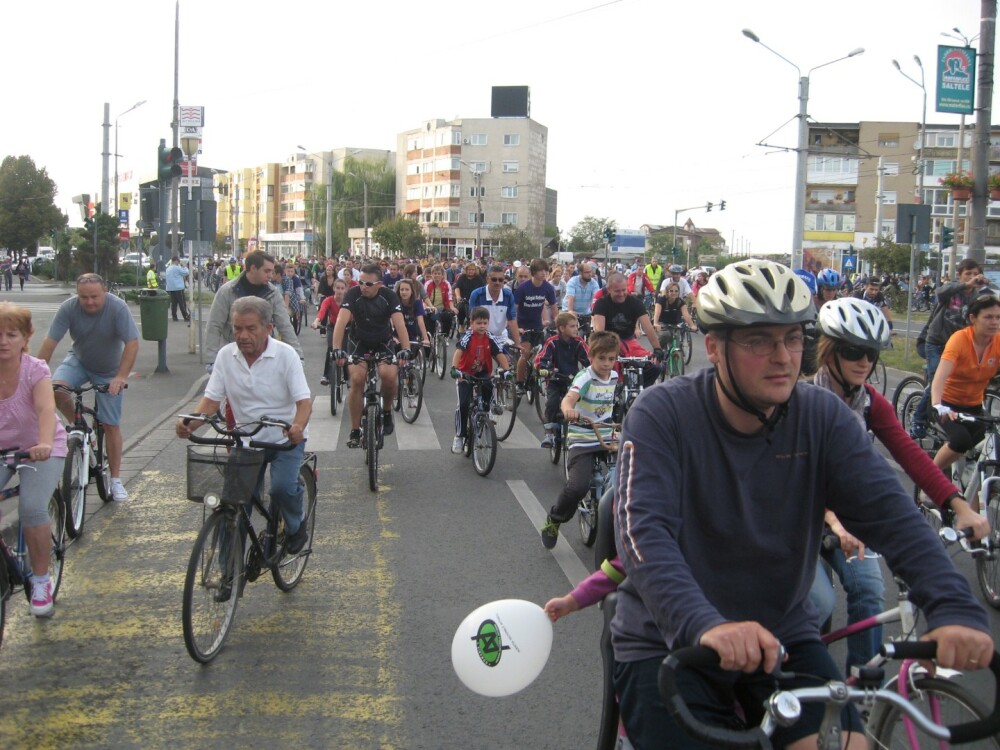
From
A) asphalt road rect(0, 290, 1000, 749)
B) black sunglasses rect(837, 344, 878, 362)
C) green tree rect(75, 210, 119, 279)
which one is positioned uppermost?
green tree rect(75, 210, 119, 279)

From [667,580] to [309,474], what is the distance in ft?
13.4

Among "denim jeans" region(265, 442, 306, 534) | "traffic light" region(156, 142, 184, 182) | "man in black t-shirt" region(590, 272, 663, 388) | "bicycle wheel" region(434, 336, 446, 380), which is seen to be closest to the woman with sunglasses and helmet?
"denim jeans" region(265, 442, 306, 534)

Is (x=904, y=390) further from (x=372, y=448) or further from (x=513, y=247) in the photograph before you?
(x=513, y=247)

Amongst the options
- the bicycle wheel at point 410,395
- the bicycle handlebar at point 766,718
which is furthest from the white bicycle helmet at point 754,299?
the bicycle wheel at point 410,395

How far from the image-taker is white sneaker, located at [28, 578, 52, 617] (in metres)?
5.45

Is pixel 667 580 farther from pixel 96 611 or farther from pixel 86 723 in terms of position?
pixel 96 611

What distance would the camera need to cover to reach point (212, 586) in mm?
4934

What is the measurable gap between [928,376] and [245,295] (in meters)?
7.43

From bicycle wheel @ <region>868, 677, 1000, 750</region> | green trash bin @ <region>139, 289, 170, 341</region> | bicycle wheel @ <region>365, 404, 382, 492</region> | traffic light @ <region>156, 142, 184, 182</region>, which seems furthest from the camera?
traffic light @ <region>156, 142, 184, 182</region>

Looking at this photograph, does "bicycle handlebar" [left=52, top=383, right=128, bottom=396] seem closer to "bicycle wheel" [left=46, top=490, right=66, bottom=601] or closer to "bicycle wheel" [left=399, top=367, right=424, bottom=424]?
"bicycle wheel" [left=46, top=490, right=66, bottom=601]

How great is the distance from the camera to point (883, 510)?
2.51 metres

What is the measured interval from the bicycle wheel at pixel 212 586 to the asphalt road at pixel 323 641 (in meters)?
0.12

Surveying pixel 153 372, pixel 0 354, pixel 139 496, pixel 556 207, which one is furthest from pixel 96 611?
pixel 556 207

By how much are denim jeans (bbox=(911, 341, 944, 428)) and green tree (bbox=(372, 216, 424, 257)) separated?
89.9 m
